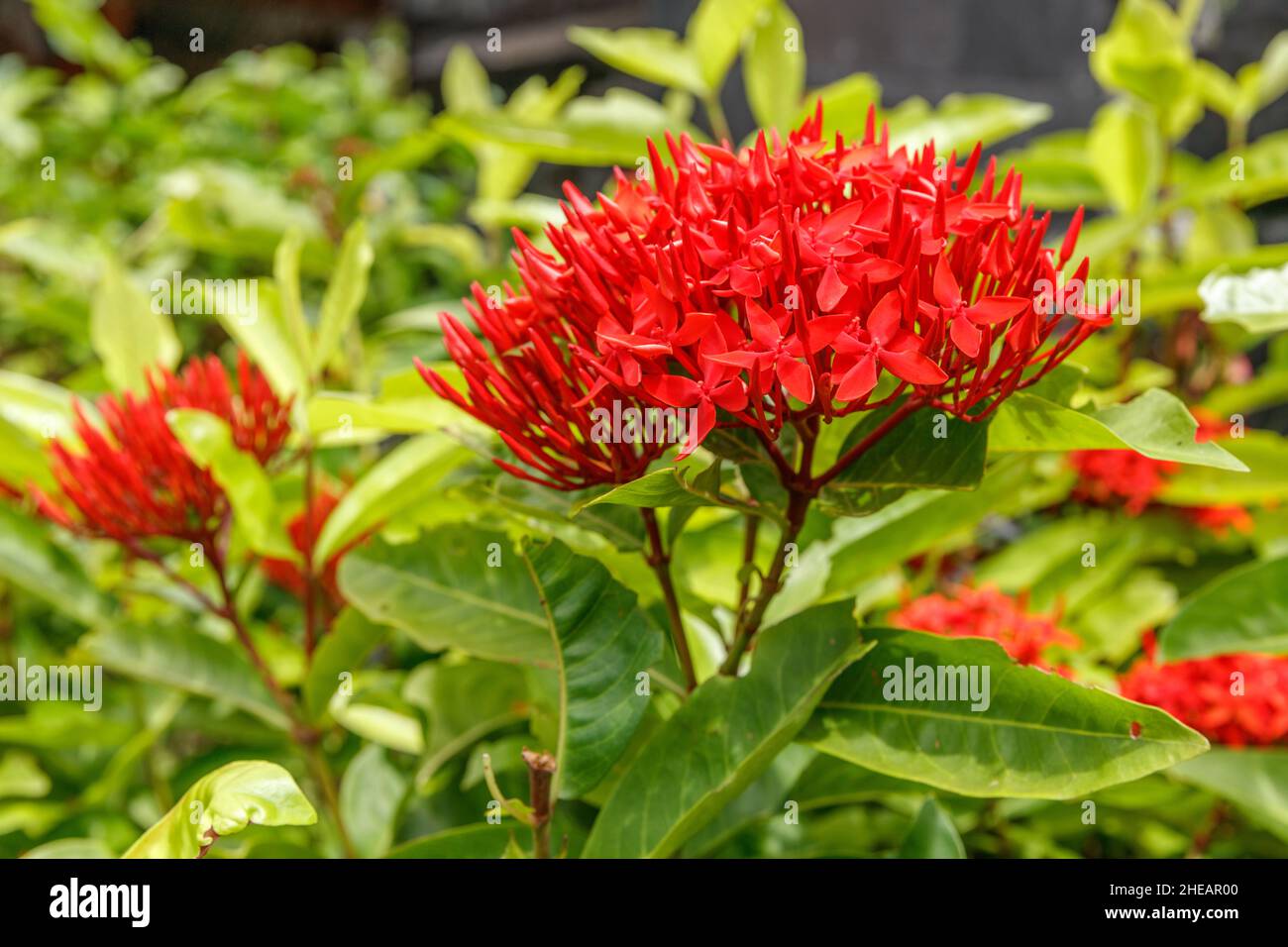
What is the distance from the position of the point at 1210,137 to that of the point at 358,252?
2487 millimetres

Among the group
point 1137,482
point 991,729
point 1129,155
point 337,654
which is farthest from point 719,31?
point 991,729

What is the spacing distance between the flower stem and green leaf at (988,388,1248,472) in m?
0.25

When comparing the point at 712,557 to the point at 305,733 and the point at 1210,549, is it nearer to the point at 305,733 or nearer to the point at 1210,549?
the point at 305,733

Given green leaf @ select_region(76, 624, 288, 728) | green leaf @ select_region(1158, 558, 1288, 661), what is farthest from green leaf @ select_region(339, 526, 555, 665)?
green leaf @ select_region(1158, 558, 1288, 661)

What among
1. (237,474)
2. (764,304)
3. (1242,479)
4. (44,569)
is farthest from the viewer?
(1242,479)

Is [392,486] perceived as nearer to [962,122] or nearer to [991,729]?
[991,729]

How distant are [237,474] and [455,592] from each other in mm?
260

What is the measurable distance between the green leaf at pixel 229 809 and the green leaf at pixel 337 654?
0.33 metres

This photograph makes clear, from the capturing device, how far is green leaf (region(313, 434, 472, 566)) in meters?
1.08

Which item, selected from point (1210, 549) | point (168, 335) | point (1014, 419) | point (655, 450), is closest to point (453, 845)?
point (655, 450)

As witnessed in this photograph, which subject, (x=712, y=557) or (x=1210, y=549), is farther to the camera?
(x=1210, y=549)

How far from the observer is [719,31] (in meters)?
1.43

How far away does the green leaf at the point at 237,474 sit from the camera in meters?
0.98

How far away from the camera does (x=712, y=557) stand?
112 cm
